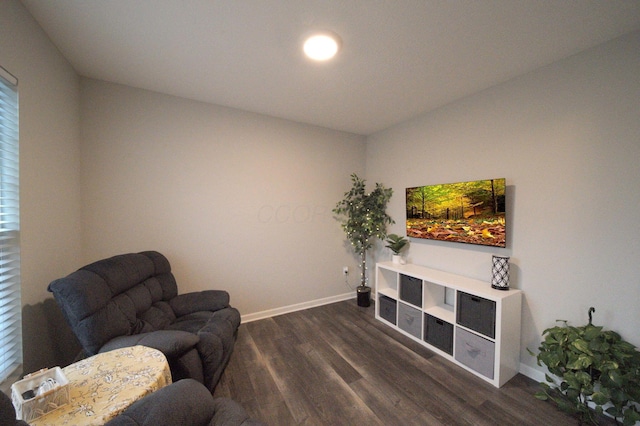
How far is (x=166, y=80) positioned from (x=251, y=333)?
276cm

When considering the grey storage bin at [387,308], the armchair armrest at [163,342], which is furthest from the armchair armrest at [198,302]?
the grey storage bin at [387,308]

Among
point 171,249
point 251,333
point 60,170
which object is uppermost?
point 60,170

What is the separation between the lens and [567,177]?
5.90ft

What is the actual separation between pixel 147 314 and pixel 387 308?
8.20ft

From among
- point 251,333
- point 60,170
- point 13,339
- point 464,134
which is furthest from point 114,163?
point 464,134

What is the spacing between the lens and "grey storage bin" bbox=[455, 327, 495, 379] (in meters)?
1.90

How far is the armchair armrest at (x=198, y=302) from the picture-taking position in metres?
2.21

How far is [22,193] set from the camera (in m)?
1.38

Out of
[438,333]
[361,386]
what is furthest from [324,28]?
[438,333]

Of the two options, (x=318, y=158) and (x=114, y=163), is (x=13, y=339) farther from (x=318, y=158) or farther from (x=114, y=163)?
(x=318, y=158)

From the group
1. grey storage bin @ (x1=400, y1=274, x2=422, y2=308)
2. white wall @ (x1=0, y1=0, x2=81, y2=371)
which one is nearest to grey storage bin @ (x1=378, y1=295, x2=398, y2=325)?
grey storage bin @ (x1=400, y1=274, x2=422, y2=308)

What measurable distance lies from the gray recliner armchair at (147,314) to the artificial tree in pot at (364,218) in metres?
1.94

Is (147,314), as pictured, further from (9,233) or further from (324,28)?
(324,28)

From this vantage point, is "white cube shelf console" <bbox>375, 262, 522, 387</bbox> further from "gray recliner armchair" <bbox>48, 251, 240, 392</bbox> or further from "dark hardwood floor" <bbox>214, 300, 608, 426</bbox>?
"gray recliner armchair" <bbox>48, 251, 240, 392</bbox>
